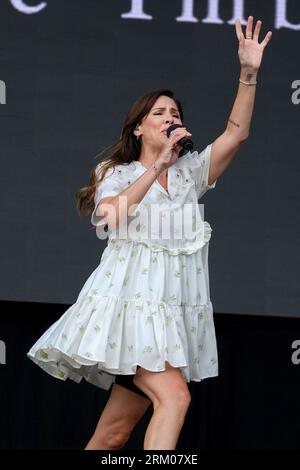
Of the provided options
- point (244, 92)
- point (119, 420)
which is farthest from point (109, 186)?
point (119, 420)

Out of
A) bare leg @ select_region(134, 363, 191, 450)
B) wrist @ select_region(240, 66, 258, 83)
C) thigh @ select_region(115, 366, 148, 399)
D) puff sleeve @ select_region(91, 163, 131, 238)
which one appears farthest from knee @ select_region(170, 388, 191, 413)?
wrist @ select_region(240, 66, 258, 83)

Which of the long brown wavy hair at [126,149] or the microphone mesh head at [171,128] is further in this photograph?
the long brown wavy hair at [126,149]

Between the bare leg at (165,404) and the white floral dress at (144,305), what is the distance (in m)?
0.04

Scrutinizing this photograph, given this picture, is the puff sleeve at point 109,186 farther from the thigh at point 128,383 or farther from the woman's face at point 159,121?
the thigh at point 128,383

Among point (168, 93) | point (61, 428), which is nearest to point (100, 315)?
point (168, 93)

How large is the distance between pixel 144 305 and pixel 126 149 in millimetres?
534

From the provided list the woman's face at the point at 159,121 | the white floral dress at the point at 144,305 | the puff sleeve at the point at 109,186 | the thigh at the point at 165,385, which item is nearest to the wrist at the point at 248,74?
the woman's face at the point at 159,121

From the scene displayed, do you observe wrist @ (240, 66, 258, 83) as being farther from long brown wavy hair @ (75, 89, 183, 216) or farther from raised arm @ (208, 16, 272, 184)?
long brown wavy hair @ (75, 89, 183, 216)

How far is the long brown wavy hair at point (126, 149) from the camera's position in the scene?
3.32 m

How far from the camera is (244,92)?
3234 millimetres

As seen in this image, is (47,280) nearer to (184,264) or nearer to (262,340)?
(262,340)

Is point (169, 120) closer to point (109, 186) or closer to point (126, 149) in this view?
point (126, 149)

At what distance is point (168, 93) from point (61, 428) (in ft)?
6.08

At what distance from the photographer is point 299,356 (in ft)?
16.1
